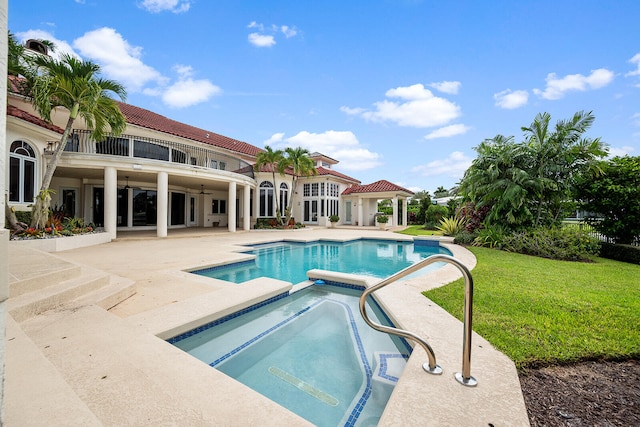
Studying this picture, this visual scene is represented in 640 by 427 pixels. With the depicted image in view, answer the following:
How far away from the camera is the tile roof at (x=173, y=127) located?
19750 millimetres

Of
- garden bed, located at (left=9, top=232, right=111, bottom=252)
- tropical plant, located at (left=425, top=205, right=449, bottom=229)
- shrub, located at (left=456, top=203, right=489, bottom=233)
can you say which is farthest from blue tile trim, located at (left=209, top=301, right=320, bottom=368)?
tropical plant, located at (left=425, top=205, right=449, bottom=229)

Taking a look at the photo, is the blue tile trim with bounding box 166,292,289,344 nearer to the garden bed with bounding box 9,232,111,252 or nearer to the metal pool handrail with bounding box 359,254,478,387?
the metal pool handrail with bounding box 359,254,478,387

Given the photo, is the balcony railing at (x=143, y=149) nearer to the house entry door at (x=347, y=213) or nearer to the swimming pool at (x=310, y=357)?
the house entry door at (x=347, y=213)

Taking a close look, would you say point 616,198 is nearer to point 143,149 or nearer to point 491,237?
point 491,237

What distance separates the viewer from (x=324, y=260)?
1145 centimetres

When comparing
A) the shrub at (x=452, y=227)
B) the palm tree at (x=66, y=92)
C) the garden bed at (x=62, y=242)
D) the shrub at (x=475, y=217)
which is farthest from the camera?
the shrub at (x=452, y=227)

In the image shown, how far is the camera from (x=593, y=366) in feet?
10.4

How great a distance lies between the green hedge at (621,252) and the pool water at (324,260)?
6.65 m

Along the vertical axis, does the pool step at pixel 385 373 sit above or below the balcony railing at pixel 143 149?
below

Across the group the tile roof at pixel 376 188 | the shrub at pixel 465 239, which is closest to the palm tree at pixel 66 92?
the shrub at pixel 465 239

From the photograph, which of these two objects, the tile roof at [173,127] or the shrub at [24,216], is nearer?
the shrub at [24,216]

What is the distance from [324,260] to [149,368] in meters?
8.99

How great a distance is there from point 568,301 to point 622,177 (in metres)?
10.7

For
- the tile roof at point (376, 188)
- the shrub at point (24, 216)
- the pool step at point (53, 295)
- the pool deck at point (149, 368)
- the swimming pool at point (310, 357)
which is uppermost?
the tile roof at point (376, 188)
